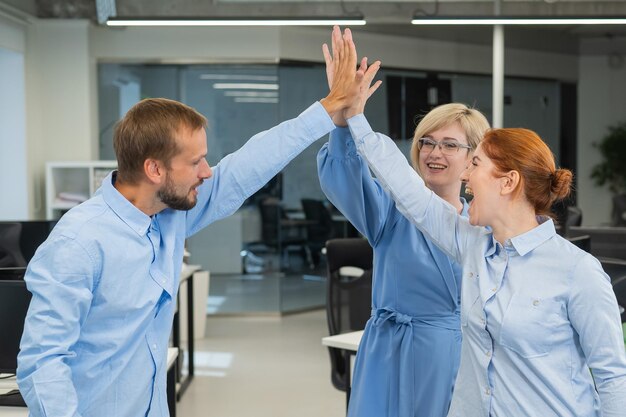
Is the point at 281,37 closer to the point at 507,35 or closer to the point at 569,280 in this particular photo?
the point at 507,35

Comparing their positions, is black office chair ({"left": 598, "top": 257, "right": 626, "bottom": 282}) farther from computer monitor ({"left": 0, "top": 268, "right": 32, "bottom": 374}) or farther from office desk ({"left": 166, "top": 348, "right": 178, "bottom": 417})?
computer monitor ({"left": 0, "top": 268, "right": 32, "bottom": 374})

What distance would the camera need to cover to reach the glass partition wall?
29.9 ft

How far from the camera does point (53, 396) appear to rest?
1649mm

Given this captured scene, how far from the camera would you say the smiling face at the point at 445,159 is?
7.75 feet

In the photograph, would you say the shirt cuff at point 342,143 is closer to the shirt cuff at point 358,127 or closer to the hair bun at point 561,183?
the shirt cuff at point 358,127

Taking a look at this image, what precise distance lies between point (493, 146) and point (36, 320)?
43.9 inches

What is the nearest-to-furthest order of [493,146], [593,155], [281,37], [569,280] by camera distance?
[569,280] < [493,146] < [281,37] < [593,155]

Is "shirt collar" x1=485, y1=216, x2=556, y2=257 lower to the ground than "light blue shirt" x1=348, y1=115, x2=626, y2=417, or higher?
higher

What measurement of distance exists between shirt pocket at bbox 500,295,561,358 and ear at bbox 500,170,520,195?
0.84 feet

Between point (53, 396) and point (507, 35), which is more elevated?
point (507, 35)

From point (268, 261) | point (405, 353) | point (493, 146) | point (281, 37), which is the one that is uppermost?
point (281, 37)

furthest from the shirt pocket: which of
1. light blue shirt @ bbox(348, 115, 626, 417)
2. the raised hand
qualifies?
the raised hand

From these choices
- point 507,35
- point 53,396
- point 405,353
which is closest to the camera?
point 53,396

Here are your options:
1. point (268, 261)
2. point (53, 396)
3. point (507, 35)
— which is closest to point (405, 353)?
point (53, 396)
